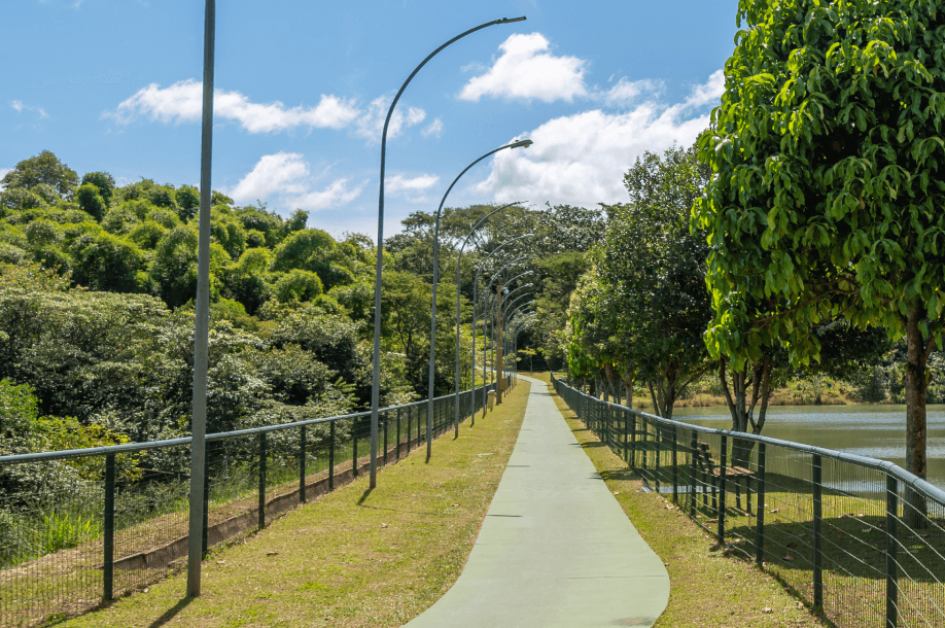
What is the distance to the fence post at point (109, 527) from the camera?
726 centimetres

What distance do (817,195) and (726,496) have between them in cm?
373

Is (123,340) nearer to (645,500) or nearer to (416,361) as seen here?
(645,500)

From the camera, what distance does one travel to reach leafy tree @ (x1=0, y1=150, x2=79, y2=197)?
106125 millimetres

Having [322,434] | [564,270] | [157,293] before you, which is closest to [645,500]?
[322,434]

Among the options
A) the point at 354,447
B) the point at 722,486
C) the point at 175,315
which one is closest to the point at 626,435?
the point at 354,447

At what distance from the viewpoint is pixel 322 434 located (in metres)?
14.7

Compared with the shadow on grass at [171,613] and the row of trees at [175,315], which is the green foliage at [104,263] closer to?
the row of trees at [175,315]

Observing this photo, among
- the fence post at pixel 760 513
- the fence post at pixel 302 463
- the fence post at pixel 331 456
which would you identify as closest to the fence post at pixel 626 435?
the fence post at pixel 331 456

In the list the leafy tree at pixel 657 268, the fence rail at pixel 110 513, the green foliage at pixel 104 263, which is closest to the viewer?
the fence rail at pixel 110 513

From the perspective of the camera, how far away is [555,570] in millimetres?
8633

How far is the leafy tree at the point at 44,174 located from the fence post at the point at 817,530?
370ft

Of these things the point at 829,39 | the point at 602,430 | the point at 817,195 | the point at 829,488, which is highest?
the point at 829,39

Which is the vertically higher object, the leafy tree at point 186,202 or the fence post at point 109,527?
the leafy tree at point 186,202

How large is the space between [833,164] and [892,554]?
228 inches
